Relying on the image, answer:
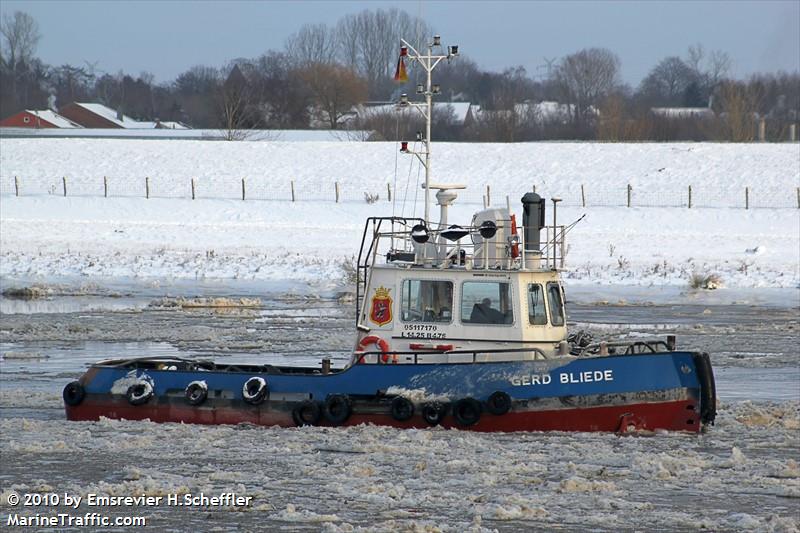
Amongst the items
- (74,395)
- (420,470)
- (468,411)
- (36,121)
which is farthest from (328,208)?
(36,121)

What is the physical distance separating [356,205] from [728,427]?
108ft

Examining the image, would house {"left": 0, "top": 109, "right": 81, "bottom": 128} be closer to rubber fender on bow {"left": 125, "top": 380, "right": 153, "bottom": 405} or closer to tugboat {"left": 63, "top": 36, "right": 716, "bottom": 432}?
rubber fender on bow {"left": 125, "top": 380, "right": 153, "bottom": 405}

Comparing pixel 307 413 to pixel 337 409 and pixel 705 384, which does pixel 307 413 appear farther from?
pixel 705 384

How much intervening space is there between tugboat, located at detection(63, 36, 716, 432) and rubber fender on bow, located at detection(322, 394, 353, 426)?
12 millimetres

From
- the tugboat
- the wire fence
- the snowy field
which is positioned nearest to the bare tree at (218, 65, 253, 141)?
the snowy field

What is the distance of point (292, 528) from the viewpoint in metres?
10.9

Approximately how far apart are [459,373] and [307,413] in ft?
6.11

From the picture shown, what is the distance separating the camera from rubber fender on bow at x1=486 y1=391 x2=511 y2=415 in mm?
14414

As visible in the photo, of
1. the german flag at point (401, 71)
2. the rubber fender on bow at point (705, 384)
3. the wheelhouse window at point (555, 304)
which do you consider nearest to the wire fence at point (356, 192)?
the german flag at point (401, 71)

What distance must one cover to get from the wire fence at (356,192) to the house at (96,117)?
44338 mm

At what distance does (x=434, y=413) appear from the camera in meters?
14.6

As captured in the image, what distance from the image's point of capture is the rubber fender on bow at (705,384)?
1410 centimetres

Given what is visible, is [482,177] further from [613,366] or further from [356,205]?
[613,366]

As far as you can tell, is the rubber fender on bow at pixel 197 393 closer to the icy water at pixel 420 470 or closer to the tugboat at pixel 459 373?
the tugboat at pixel 459 373
